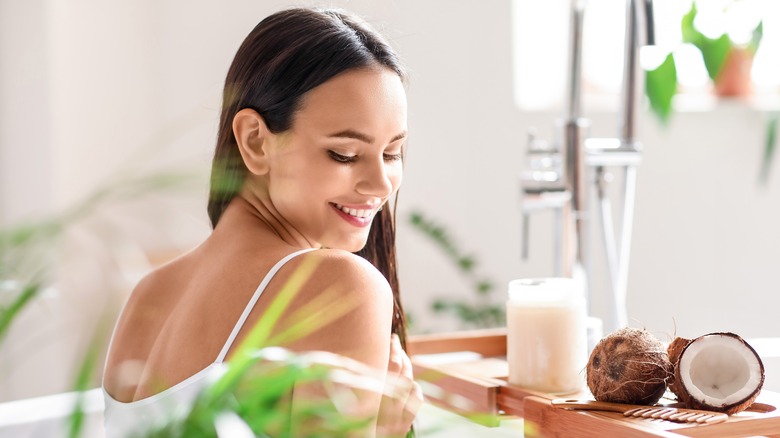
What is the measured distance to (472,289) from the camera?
10.6ft

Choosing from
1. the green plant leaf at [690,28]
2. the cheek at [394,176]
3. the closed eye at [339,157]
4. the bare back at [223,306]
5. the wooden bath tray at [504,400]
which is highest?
the green plant leaf at [690,28]

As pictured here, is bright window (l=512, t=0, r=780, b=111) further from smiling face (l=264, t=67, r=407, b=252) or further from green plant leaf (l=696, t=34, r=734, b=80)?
smiling face (l=264, t=67, r=407, b=252)

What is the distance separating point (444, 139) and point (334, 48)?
7.44 feet

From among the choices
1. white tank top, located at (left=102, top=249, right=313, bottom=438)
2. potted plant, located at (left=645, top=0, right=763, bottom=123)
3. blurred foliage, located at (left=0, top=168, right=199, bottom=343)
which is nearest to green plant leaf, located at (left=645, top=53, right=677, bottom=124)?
potted plant, located at (left=645, top=0, right=763, bottom=123)

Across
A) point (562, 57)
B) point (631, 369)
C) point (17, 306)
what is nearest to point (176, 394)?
point (631, 369)

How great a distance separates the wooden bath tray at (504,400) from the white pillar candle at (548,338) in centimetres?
2

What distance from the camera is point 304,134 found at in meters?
1.01

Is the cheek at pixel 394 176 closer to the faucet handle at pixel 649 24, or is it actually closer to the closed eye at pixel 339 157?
the closed eye at pixel 339 157

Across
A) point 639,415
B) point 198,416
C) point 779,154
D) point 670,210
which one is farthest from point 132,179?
point 670,210

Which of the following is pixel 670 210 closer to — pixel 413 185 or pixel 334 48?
pixel 413 185

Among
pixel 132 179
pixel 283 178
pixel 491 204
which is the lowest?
pixel 491 204

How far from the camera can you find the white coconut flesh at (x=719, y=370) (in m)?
0.95

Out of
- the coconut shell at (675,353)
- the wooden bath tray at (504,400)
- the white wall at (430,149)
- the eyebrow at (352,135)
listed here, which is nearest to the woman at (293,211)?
the eyebrow at (352,135)

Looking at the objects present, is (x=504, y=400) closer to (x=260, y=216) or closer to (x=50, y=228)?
(x=260, y=216)
